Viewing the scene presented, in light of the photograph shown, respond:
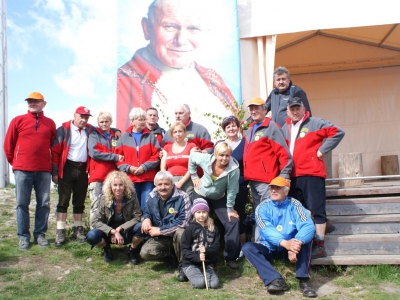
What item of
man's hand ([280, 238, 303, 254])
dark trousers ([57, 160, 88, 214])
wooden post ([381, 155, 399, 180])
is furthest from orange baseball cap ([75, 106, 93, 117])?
wooden post ([381, 155, 399, 180])

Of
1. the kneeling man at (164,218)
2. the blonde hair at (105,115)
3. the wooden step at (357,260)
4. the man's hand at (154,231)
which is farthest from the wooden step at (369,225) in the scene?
the blonde hair at (105,115)

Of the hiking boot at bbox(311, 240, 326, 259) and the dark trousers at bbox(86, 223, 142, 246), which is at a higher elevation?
the dark trousers at bbox(86, 223, 142, 246)

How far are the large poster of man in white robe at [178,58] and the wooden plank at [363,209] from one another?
2.33 meters

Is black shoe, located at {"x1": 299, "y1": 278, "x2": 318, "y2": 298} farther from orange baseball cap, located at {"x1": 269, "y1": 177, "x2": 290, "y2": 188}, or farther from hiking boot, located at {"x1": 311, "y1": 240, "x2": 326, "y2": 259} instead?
orange baseball cap, located at {"x1": 269, "y1": 177, "x2": 290, "y2": 188}

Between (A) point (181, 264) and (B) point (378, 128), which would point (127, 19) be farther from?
(B) point (378, 128)

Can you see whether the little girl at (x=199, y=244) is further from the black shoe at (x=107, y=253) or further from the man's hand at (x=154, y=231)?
the black shoe at (x=107, y=253)

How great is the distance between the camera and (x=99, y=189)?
177 inches

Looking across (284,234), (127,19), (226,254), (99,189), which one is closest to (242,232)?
(226,254)

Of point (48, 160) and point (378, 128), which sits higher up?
point (378, 128)

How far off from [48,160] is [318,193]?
3.06 m

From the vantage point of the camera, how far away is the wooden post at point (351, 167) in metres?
5.46

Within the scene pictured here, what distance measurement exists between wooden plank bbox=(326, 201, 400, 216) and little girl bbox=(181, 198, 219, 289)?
1709 millimetres

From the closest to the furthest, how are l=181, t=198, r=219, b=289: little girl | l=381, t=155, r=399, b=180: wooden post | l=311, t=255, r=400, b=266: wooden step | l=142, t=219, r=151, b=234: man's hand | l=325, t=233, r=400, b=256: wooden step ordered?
l=181, t=198, r=219, b=289: little girl, l=311, t=255, r=400, b=266: wooden step, l=142, t=219, r=151, b=234: man's hand, l=325, t=233, r=400, b=256: wooden step, l=381, t=155, r=399, b=180: wooden post

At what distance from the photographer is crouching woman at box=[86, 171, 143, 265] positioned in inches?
159
